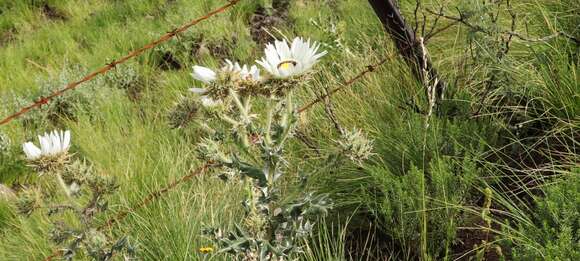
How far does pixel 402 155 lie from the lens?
2.79 meters

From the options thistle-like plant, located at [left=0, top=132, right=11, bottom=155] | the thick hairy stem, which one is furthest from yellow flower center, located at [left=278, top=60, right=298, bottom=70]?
thistle-like plant, located at [left=0, top=132, right=11, bottom=155]

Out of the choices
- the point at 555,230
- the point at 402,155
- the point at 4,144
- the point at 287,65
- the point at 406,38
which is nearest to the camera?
the point at 287,65

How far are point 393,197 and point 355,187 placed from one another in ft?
0.90

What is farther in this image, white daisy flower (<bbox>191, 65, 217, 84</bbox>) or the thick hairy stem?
the thick hairy stem

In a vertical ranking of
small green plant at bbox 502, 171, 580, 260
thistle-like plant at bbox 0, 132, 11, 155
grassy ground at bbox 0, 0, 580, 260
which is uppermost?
thistle-like plant at bbox 0, 132, 11, 155

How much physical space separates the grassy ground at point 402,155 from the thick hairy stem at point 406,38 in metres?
0.10

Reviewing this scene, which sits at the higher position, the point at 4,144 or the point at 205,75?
the point at 4,144

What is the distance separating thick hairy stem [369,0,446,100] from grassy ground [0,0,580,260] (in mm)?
100

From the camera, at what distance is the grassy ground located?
97.3 inches

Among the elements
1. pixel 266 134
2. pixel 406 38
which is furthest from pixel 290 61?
pixel 406 38

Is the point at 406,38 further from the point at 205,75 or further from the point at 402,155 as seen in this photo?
the point at 205,75

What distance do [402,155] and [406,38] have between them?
0.68 metres

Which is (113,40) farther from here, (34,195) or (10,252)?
(34,195)

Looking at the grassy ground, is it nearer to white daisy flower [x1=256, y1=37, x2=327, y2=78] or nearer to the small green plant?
the small green plant
